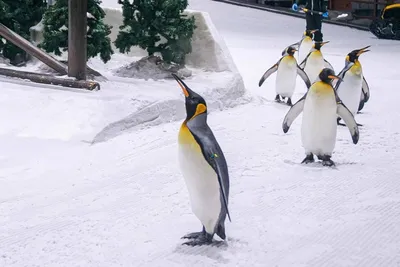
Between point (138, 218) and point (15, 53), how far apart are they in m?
4.07

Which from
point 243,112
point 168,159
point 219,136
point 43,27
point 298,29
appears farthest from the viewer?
point 298,29

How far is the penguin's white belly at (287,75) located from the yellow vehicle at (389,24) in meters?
7.08

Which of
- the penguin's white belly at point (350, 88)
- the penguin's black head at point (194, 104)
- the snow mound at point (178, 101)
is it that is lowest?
the snow mound at point (178, 101)

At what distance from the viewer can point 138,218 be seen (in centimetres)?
297

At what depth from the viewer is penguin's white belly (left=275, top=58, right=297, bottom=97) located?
5934 millimetres

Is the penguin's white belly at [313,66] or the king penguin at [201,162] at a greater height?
the king penguin at [201,162]

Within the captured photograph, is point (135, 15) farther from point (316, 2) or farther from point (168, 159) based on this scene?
point (316, 2)

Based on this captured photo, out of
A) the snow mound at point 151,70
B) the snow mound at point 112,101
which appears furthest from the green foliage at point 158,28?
the snow mound at point 112,101

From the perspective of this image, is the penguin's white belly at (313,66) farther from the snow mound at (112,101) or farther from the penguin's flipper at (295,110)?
the penguin's flipper at (295,110)

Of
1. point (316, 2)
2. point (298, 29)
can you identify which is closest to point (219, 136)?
point (316, 2)

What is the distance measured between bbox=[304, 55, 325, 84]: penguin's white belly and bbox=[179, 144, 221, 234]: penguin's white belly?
398 cm

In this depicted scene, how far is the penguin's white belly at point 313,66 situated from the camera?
6.27 m

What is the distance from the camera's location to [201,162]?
7.93 ft

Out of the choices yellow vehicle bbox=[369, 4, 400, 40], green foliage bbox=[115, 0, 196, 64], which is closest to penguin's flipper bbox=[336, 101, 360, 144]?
green foliage bbox=[115, 0, 196, 64]
